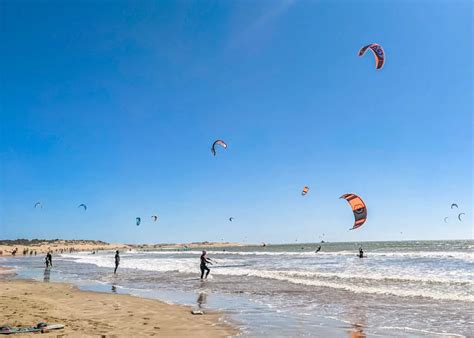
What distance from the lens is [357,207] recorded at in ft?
49.9

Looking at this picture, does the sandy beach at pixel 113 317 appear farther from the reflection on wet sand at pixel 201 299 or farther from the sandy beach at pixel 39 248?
the sandy beach at pixel 39 248

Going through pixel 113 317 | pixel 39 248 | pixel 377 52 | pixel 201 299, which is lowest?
pixel 39 248

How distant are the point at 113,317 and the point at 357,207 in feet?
30.8

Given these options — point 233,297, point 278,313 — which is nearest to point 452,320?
point 278,313

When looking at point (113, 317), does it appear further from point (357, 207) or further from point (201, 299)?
point (357, 207)

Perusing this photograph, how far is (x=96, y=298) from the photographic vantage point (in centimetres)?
1359

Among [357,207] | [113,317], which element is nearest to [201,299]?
[113,317]

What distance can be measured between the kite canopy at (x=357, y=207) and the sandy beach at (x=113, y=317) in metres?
6.51

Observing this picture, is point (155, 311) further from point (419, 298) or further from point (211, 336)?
point (419, 298)

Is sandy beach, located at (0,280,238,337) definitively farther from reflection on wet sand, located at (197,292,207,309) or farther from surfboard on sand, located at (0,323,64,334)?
reflection on wet sand, located at (197,292,207,309)

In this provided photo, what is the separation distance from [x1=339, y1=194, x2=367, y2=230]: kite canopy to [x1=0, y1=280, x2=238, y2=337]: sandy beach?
6507 millimetres

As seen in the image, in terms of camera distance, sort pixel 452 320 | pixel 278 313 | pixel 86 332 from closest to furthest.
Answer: pixel 86 332, pixel 452 320, pixel 278 313

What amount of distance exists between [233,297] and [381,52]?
12.1 m

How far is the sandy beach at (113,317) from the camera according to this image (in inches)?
324
